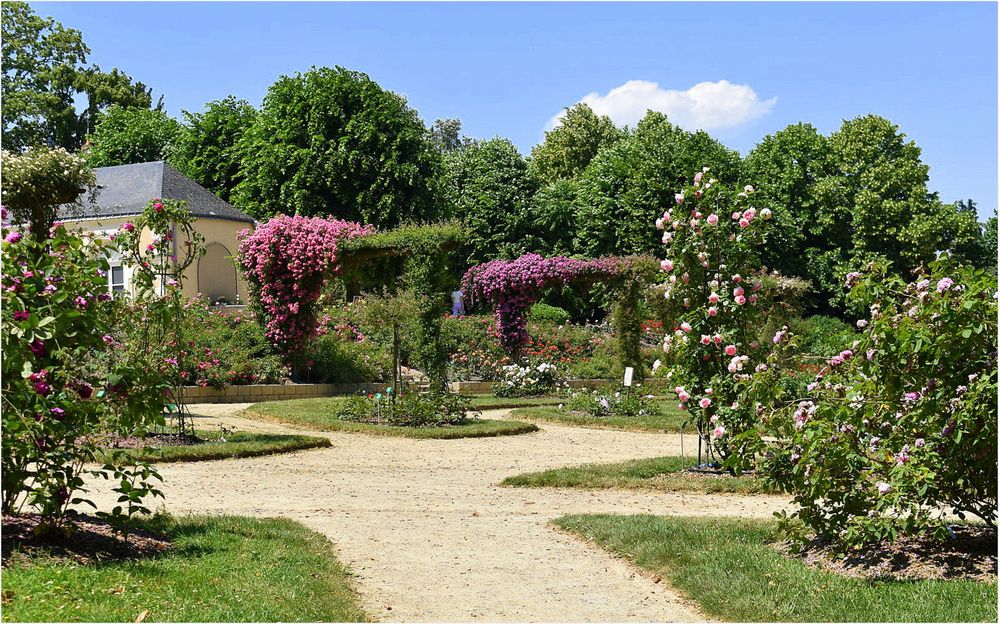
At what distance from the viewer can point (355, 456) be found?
1204cm

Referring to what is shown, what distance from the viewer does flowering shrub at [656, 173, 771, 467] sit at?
385 inches

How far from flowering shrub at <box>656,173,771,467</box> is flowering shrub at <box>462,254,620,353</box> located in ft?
43.7

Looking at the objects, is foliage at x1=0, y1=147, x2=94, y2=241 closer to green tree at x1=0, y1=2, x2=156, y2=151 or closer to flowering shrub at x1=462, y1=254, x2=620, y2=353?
flowering shrub at x1=462, y1=254, x2=620, y2=353

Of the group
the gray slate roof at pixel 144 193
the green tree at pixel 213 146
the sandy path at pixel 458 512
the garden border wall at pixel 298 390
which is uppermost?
the green tree at pixel 213 146

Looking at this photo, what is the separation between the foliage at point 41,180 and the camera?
1569cm

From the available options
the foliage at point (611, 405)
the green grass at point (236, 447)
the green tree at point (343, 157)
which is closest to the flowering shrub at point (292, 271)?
the foliage at point (611, 405)

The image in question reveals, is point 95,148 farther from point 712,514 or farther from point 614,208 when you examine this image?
point 712,514

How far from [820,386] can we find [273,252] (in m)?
16.8

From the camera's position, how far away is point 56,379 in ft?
18.6

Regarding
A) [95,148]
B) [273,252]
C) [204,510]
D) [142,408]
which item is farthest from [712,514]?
[95,148]

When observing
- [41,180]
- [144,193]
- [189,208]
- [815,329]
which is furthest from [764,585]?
[144,193]

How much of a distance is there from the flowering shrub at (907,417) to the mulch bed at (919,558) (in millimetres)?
128

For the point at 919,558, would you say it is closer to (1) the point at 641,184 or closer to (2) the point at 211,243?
(2) the point at 211,243

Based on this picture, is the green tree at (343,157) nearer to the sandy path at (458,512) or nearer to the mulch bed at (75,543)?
the sandy path at (458,512)
